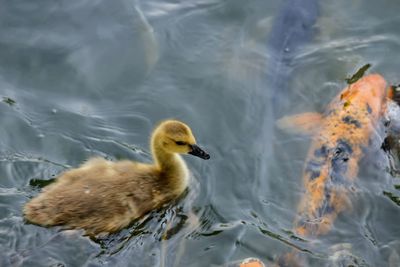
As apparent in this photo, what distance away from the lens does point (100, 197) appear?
489 cm

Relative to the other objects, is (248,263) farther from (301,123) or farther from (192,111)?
(192,111)

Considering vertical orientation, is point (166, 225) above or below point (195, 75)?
below

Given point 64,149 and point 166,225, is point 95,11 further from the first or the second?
point 166,225

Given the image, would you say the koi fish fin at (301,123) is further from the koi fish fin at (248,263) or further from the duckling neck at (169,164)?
the koi fish fin at (248,263)

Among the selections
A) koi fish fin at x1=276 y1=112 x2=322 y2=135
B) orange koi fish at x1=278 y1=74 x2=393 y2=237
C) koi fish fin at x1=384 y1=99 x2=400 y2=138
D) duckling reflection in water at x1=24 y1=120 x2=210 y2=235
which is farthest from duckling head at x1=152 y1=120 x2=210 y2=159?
koi fish fin at x1=384 y1=99 x2=400 y2=138

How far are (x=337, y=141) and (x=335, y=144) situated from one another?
35 mm

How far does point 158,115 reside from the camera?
19.4ft

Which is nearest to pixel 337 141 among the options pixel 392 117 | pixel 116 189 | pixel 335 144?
pixel 335 144

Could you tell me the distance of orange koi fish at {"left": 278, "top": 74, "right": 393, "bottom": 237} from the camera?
5234 millimetres

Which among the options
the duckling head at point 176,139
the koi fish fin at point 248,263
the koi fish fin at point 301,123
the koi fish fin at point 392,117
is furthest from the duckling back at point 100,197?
the koi fish fin at point 392,117

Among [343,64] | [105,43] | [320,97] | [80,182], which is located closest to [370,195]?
[320,97]

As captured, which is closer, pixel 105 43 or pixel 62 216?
pixel 62 216

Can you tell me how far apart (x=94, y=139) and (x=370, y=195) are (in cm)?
209

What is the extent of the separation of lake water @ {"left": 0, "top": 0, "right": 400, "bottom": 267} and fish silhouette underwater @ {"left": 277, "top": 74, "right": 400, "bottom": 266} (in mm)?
80
